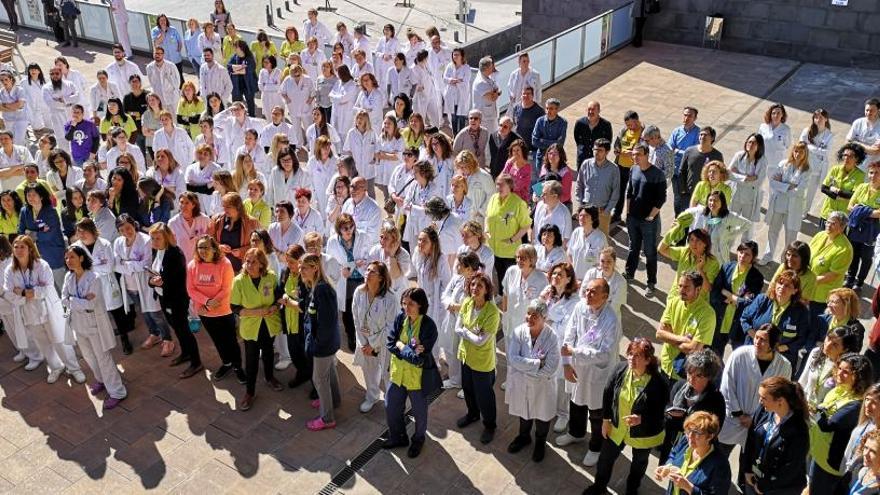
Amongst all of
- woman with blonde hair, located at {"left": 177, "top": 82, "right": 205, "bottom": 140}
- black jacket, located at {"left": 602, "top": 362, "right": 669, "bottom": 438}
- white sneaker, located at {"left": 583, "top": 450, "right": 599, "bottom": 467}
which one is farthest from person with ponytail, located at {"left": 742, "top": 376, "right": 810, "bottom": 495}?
woman with blonde hair, located at {"left": 177, "top": 82, "right": 205, "bottom": 140}

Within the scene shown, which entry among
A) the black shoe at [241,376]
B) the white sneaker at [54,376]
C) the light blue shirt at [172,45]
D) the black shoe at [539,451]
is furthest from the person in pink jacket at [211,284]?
the light blue shirt at [172,45]

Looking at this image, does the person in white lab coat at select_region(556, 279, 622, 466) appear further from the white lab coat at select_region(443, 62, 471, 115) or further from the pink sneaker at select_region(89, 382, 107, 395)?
the white lab coat at select_region(443, 62, 471, 115)

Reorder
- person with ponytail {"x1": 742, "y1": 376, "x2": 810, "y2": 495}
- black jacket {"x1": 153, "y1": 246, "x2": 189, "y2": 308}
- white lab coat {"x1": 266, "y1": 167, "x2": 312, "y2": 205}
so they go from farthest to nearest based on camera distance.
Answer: white lab coat {"x1": 266, "y1": 167, "x2": 312, "y2": 205} < black jacket {"x1": 153, "y1": 246, "x2": 189, "y2": 308} < person with ponytail {"x1": 742, "y1": 376, "x2": 810, "y2": 495}

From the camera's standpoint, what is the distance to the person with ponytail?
18.4 feet

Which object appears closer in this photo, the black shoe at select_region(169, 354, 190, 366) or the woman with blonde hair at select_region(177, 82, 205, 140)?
the black shoe at select_region(169, 354, 190, 366)

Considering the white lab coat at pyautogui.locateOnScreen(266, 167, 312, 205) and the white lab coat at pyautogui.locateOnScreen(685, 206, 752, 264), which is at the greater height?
the white lab coat at pyautogui.locateOnScreen(685, 206, 752, 264)

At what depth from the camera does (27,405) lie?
848cm

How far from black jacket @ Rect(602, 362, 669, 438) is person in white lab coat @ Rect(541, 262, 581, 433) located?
0.78 m

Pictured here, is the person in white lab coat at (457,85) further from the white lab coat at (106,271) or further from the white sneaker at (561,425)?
the white sneaker at (561,425)

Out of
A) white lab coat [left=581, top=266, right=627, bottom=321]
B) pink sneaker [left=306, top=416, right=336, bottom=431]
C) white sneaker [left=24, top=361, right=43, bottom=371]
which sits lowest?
white sneaker [left=24, top=361, right=43, bottom=371]

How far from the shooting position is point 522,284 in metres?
7.66

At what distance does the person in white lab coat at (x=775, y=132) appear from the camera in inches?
416

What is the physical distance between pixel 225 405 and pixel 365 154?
4.26m

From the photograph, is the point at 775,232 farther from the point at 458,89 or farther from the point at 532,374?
the point at 458,89
